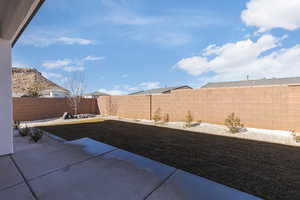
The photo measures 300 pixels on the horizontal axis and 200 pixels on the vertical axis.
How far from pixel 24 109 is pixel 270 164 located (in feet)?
45.5

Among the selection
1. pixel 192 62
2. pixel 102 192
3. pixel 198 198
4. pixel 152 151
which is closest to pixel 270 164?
pixel 198 198

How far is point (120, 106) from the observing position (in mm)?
12320

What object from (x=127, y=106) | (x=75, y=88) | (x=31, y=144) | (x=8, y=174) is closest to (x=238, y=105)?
(x=8, y=174)

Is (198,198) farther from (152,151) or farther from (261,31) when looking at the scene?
(261,31)

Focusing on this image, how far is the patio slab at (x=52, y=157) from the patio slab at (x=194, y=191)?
1.90 meters

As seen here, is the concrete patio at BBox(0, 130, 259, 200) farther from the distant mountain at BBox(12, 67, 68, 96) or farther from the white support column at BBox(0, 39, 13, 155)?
the distant mountain at BBox(12, 67, 68, 96)

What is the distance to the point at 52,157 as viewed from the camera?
3020 millimetres

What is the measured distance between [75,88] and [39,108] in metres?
3.77

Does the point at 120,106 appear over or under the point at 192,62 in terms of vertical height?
under

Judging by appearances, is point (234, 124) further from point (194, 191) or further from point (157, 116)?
A: point (194, 191)

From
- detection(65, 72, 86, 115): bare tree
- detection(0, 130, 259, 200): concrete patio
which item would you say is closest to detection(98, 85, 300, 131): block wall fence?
detection(0, 130, 259, 200): concrete patio

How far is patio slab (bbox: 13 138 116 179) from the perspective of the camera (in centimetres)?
249

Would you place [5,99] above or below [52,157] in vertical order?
above

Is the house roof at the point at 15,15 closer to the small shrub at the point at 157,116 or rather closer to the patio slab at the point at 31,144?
the patio slab at the point at 31,144
